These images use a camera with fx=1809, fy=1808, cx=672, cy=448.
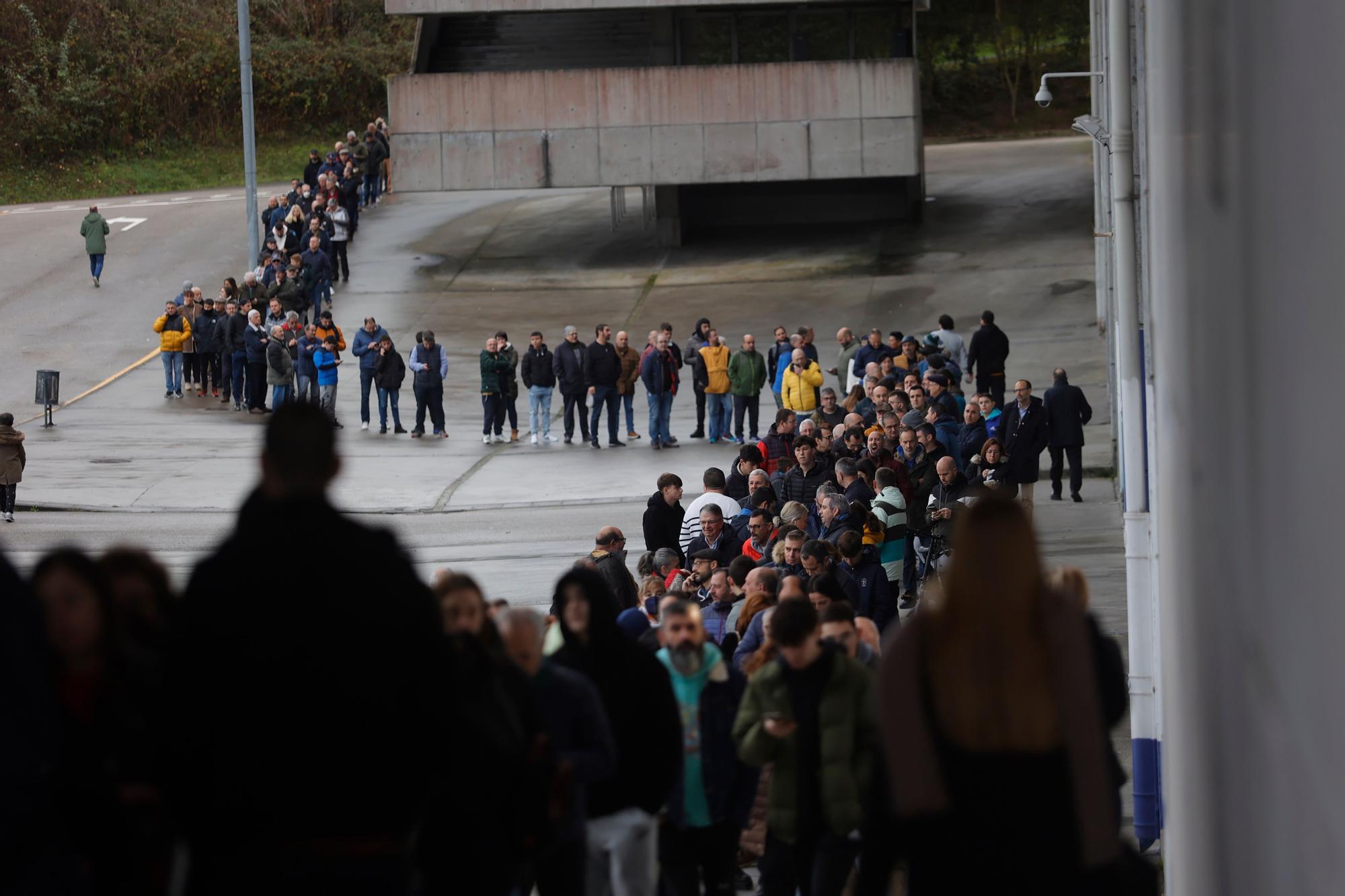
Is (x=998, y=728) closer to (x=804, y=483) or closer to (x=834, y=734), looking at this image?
(x=834, y=734)

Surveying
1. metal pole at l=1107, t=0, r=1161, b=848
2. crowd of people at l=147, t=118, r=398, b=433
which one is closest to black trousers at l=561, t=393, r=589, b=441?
crowd of people at l=147, t=118, r=398, b=433

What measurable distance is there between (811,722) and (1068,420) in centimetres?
1585

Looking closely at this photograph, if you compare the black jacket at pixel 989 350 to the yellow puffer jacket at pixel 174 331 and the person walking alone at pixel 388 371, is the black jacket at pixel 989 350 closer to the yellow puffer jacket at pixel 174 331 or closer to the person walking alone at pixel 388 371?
the person walking alone at pixel 388 371

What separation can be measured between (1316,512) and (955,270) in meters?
32.6

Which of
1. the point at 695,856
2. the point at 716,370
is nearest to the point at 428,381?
the point at 716,370

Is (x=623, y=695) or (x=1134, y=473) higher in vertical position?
(x=1134, y=473)

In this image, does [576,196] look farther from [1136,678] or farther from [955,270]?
[1136,678]

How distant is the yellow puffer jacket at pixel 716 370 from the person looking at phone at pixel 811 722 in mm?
19356

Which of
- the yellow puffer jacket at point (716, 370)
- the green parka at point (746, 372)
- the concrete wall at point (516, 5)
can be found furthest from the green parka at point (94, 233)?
the green parka at point (746, 372)

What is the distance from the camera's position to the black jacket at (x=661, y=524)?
51.4 ft

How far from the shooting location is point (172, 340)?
94.1 feet

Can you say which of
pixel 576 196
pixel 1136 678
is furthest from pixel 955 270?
pixel 1136 678

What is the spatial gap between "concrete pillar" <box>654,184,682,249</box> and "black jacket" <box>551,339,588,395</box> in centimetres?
1344

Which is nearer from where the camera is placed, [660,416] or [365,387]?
[660,416]
